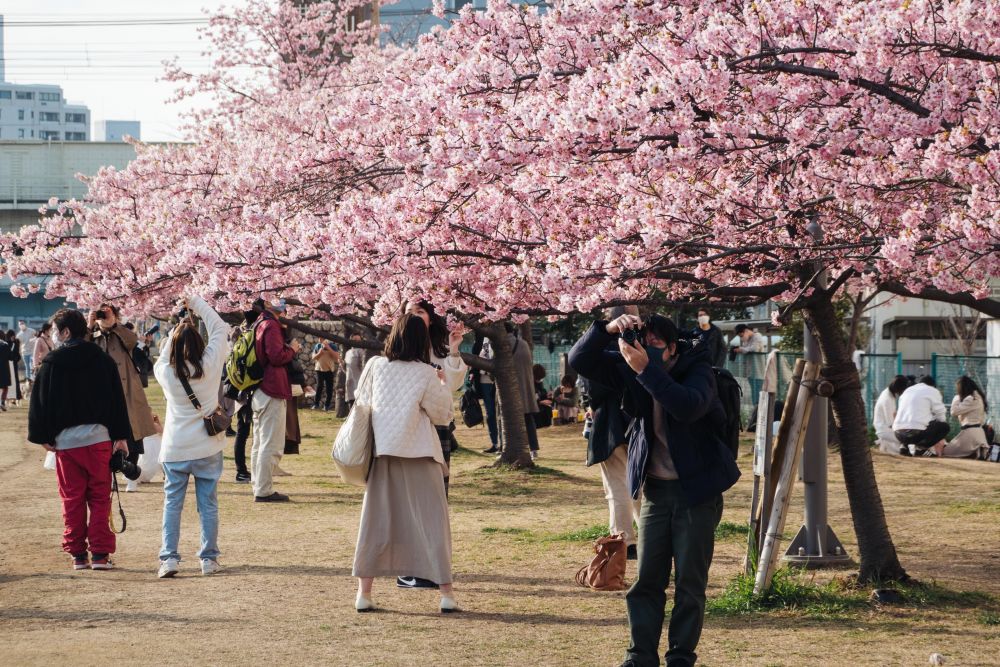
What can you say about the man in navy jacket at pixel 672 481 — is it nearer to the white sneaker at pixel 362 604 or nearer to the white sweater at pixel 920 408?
the white sneaker at pixel 362 604

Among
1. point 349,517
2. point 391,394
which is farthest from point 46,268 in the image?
point 391,394

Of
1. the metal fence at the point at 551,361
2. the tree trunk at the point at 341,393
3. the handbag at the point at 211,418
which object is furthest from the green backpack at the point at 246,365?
the metal fence at the point at 551,361

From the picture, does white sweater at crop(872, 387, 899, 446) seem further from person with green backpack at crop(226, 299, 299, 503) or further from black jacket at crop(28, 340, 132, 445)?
black jacket at crop(28, 340, 132, 445)

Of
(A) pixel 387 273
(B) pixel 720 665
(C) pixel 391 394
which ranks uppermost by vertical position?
(A) pixel 387 273

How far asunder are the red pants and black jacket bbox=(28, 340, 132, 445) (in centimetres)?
21

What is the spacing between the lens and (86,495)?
29.6 feet

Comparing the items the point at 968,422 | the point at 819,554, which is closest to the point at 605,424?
the point at 819,554

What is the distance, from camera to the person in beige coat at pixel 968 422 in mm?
18359

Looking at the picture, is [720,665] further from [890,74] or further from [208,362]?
[208,362]

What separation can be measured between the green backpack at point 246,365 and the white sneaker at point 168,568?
13.6ft

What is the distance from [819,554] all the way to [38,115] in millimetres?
187216

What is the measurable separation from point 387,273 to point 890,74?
4571 millimetres

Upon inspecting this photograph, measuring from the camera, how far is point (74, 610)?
25.0ft

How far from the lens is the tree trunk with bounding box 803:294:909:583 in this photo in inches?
312
